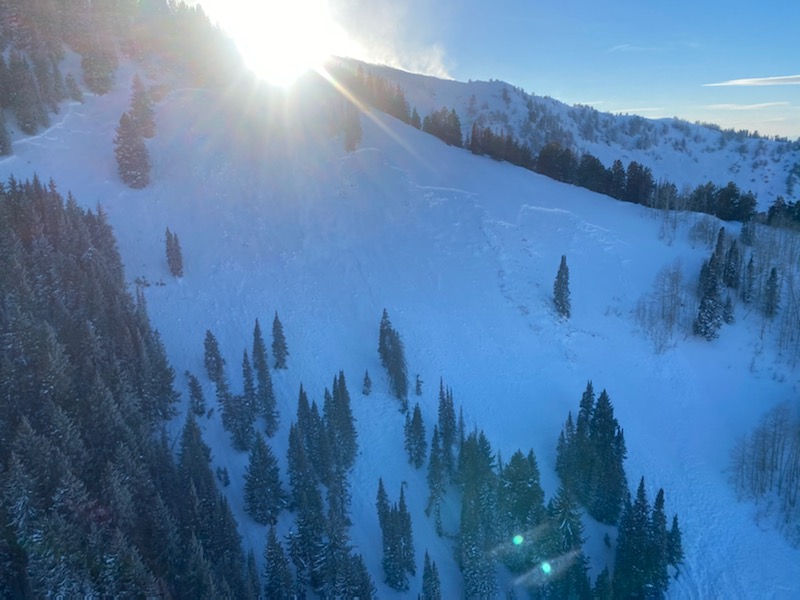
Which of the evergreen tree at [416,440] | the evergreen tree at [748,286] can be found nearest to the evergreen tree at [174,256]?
the evergreen tree at [416,440]

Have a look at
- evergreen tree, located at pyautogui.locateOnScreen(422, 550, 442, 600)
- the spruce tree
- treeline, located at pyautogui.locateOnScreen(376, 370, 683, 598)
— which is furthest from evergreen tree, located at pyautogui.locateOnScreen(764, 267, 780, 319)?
the spruce tree

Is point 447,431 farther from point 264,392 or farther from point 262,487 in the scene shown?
point 264,392

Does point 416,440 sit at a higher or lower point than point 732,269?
lower

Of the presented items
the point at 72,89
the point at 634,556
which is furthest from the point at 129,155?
the point at 634,556

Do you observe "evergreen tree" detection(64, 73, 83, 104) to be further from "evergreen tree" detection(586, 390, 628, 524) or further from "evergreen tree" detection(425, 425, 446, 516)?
"evergreen tree" detection(586, 390, 628, 524)

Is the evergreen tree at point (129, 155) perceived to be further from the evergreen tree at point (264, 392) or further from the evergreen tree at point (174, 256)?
the evergreen tree at point (264, 392)
